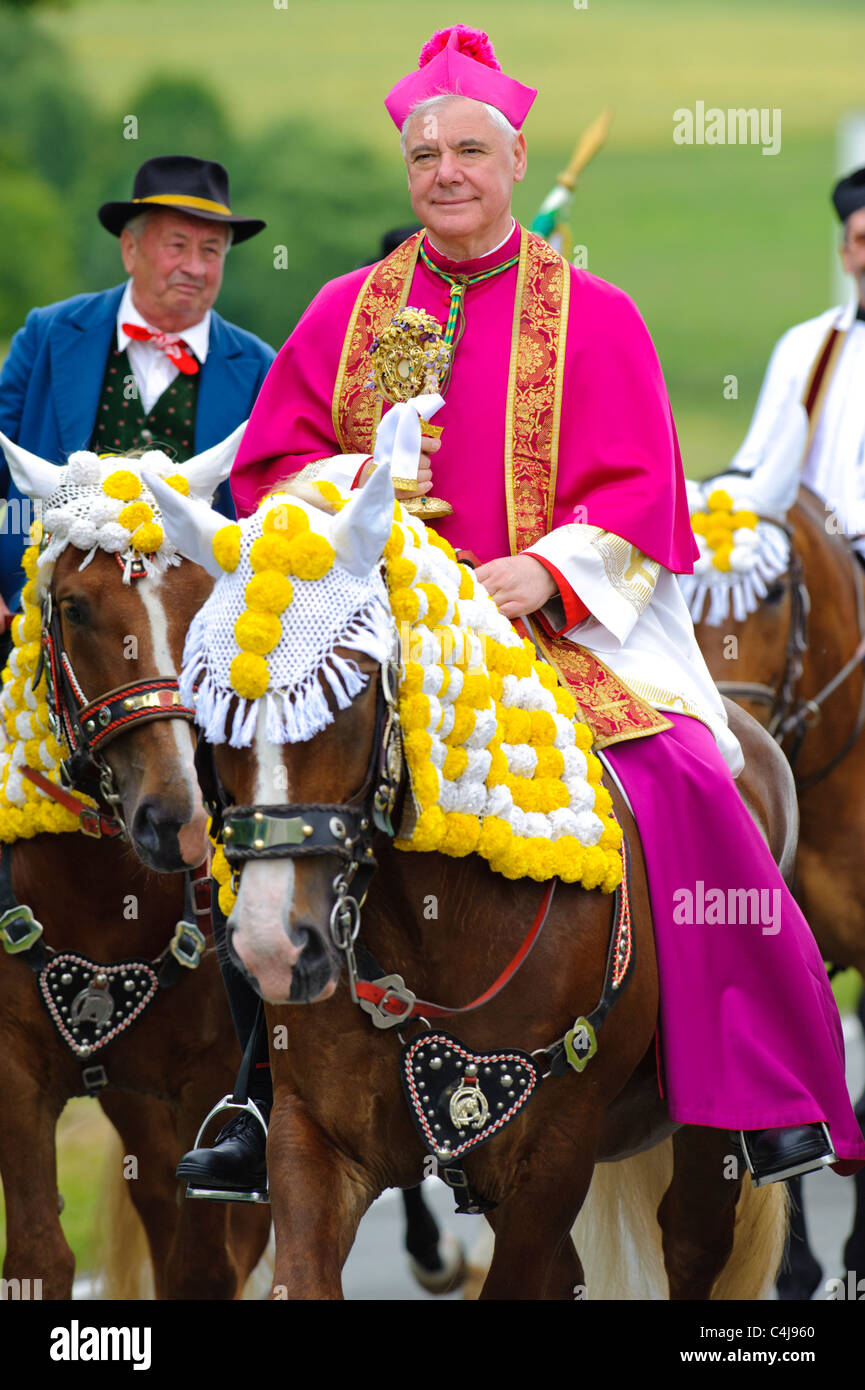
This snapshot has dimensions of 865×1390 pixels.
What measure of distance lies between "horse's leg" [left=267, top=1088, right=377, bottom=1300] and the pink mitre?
2107 millimetres

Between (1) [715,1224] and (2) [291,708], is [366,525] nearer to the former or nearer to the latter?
(2) [291,708]

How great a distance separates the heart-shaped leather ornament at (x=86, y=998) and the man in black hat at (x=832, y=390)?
11.7ft

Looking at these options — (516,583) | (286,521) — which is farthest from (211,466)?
(286,521)

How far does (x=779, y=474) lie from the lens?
22.0ft

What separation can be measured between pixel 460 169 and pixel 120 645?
4.17ft

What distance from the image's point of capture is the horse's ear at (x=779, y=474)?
6641mm

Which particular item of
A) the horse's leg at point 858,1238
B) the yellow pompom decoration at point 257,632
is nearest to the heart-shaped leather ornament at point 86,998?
the yellow pompom decoration at point 257,632

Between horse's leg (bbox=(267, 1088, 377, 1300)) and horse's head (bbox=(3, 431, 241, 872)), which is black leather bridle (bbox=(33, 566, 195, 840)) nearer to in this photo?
horse's head (bbox=(3, 431, 241, 872))

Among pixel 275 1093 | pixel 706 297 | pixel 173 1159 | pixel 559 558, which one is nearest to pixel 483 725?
pixel 559 558

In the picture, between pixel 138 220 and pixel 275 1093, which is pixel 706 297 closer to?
pixel 138 220

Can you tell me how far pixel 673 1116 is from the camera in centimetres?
410

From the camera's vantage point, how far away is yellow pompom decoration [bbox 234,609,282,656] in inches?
127

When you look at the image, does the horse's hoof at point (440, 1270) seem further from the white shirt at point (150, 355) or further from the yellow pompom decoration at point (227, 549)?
the yellow pompom decoration at point (227, 549)

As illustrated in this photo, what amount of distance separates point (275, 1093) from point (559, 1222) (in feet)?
2.03
